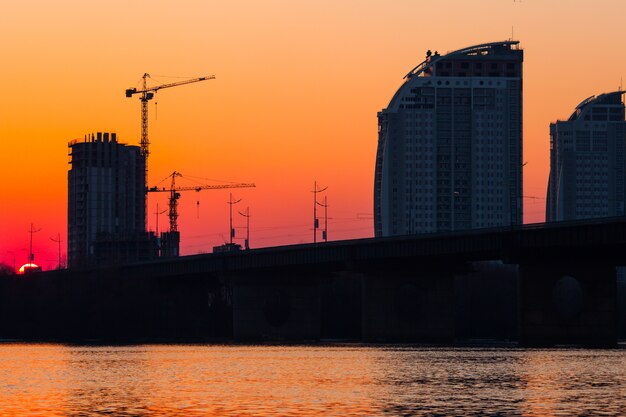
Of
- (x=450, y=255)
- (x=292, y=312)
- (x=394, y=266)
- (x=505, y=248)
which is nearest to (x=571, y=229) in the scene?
(x=505, y=248)

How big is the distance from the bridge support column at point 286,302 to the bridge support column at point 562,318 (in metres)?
43.7

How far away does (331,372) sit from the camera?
10312cm

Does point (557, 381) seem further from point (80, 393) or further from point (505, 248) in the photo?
point (505, 248)

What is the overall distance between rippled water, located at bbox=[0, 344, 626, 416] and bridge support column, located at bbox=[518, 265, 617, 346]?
965 cm

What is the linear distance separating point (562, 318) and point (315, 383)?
218ft

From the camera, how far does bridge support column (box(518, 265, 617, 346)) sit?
492 ft

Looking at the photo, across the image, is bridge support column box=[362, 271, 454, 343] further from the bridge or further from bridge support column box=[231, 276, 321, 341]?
bridge support column box=[231, 276, 321, 341]

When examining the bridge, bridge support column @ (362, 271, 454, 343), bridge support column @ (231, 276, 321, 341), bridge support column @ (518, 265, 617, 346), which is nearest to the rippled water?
bridge support column @ (518, 265, 617, 346)

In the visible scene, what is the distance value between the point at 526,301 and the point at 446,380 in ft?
190

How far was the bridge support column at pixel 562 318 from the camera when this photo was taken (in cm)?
14988

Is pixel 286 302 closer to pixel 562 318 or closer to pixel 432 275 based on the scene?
pixel 432 275

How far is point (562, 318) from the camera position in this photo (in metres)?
152

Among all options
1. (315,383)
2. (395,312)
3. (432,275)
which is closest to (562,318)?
(432,275)

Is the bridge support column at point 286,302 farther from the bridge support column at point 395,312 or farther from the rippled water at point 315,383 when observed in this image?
the rippled water at point 315,383
